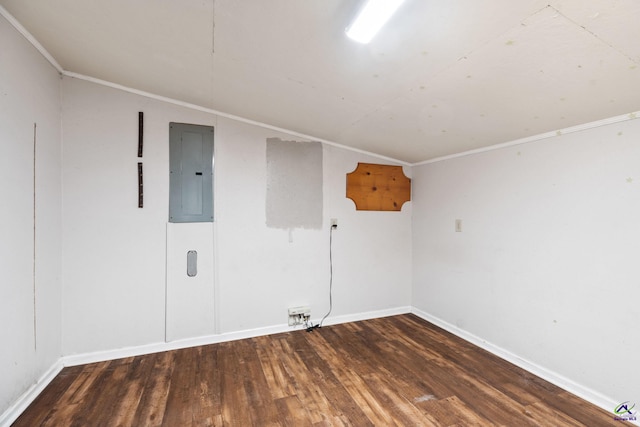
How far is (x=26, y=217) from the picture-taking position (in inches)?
75.8

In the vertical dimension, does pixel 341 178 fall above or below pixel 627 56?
below

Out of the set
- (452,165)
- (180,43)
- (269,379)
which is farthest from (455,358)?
(180,43)

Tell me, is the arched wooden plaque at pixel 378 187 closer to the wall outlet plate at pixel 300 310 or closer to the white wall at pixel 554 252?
the white wall at pixel 554 252

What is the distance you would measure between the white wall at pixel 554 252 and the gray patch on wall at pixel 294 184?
151 cm

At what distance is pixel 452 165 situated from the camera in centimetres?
318

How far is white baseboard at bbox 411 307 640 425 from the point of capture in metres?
1.94

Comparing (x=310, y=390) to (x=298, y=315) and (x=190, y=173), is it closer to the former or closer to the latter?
(x=298, y=315)

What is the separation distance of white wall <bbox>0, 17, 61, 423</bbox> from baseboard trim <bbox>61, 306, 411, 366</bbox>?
0.19 meters

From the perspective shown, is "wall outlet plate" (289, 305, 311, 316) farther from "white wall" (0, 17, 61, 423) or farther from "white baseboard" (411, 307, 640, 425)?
"white wall" (0, 17, 61, 423)

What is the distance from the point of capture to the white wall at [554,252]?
1857mm

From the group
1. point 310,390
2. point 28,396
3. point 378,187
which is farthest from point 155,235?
point 378,187

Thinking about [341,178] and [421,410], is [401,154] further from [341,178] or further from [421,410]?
[421,410]

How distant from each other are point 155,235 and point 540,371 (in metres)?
A: 3.56

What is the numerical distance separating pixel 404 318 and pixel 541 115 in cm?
262
